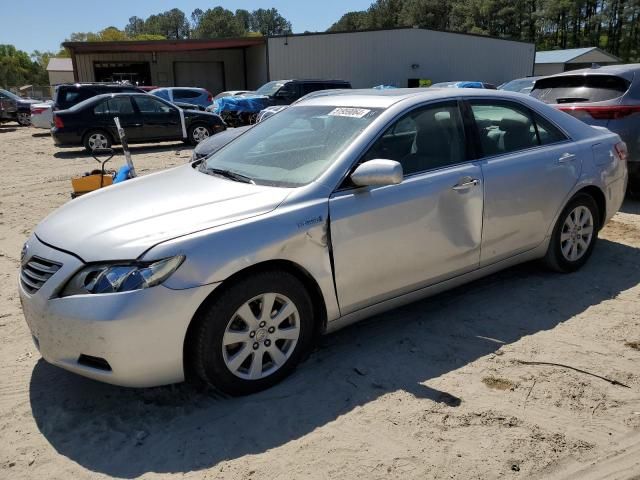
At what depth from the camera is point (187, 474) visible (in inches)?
98.0

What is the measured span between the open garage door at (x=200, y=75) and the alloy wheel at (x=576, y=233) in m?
35.5

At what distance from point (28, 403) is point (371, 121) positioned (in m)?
2.64

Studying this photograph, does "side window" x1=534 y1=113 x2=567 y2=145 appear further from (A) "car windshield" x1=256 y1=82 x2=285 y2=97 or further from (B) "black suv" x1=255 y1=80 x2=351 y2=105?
(A) "car windshield" x1=256 y1=82 x2=285 y2=97

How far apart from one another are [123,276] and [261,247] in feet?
2.29

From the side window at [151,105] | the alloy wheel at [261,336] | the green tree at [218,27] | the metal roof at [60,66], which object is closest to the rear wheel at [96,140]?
the side window at [151,105]

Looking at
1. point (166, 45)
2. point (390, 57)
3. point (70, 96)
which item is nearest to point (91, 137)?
point (70, 96)

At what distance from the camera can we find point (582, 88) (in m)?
7.05

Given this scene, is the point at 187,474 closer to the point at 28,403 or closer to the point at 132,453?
the point at 132,453

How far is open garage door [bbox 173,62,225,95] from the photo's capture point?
36844 mm

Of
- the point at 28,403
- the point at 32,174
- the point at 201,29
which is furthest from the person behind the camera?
the point at 201,29

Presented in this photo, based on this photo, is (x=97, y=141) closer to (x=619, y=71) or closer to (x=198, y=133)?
Answer: (x=198, y=133)

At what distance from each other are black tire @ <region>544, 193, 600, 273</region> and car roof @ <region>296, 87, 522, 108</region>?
40.3 inches

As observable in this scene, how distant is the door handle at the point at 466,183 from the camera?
370cm

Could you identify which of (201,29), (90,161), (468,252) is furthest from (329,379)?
(201,29)
